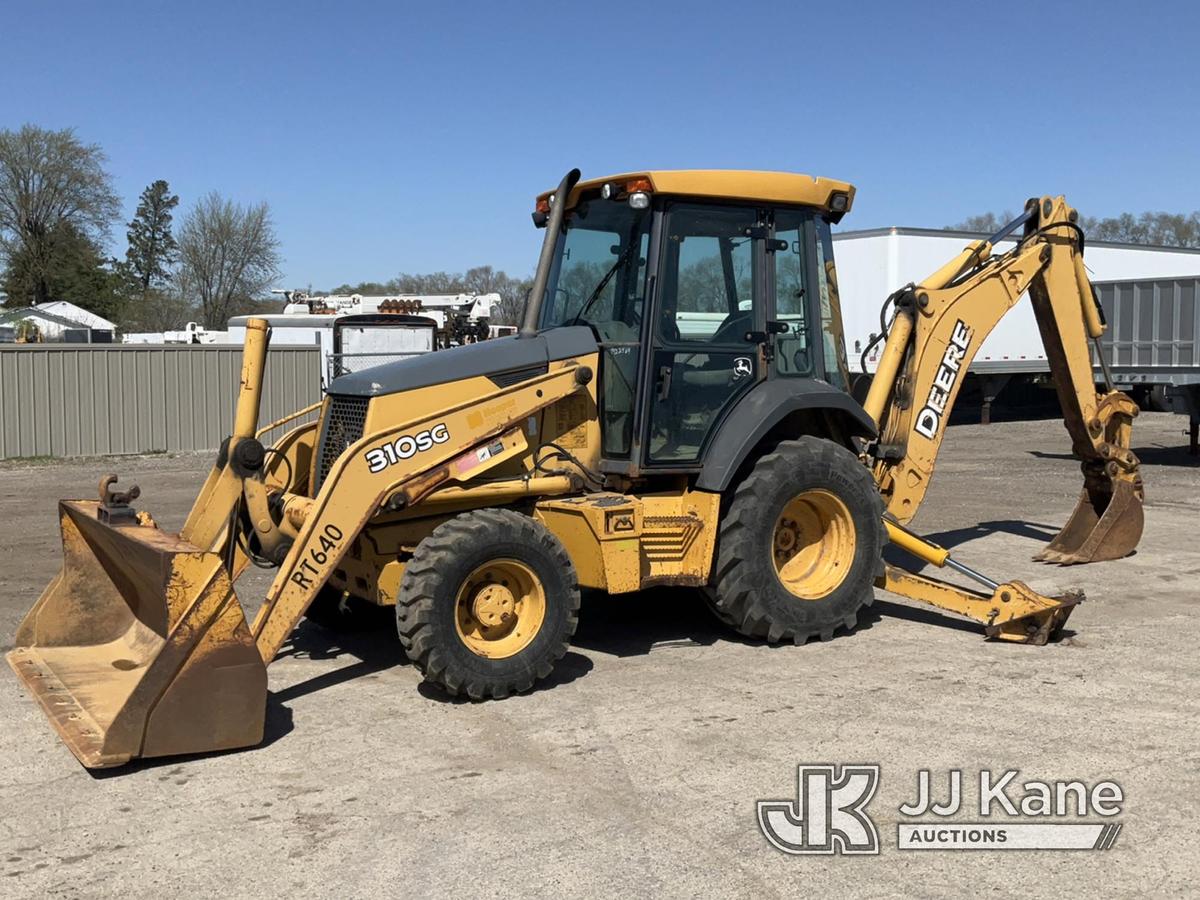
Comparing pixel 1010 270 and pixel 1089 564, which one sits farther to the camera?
Answer: pixel 1089 564

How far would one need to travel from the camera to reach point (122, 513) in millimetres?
6469

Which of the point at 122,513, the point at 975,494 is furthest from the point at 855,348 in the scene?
the point at 122,513

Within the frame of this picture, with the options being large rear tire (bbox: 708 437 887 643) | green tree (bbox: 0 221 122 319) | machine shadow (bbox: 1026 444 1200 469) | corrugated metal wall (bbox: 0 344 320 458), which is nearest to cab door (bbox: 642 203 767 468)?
large rear tire (bbox: 708 437 887 643)

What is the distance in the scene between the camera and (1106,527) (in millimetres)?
9797

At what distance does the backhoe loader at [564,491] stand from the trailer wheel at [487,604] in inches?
0.5

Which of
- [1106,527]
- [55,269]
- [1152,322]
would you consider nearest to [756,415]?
[1106,527]

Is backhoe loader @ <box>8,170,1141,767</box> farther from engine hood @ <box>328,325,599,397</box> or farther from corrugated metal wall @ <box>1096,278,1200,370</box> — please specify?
corrugated metal wall @ <box>1096,278,1200,370</box>

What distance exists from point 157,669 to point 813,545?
3.98m

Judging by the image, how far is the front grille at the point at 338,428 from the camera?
6508mm

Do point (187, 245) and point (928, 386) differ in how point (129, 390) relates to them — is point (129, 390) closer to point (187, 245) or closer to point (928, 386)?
point (928, 386)

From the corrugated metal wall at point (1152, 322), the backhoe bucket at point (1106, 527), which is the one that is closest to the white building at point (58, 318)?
the corrugated metal wall at point (1152, 322)

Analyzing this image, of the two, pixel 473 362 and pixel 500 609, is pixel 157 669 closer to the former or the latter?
pixel 500 609

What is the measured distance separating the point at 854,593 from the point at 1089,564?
3387mm

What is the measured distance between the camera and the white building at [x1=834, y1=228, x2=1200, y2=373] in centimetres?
2323
